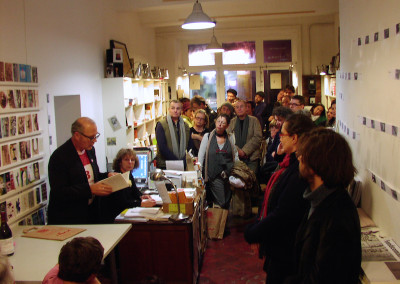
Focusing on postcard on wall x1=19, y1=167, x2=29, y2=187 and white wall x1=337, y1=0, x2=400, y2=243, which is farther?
postcard on wall x1=19, y1=167, x2=29, y2=187

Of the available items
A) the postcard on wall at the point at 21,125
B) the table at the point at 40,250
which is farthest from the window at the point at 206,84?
the table at the point at 40,250

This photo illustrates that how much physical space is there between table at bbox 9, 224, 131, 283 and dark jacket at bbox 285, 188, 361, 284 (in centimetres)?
159

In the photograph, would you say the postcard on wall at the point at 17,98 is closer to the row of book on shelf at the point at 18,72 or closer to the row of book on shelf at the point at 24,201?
the row of book on shelf at the point at 18,72

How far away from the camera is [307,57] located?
11.0 meters

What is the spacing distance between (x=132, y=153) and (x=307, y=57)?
7.76 metres

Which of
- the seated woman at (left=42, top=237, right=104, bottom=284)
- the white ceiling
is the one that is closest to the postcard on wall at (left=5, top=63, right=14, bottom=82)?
the seated woman at (left=42, top=237, right=104, bottom=284)

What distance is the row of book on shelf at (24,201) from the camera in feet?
12.4

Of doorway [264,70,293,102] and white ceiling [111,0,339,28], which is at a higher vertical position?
white ceiling [111,0,339,28]

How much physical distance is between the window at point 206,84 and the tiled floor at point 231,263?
6.85 meters

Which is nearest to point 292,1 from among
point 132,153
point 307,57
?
point 307,57

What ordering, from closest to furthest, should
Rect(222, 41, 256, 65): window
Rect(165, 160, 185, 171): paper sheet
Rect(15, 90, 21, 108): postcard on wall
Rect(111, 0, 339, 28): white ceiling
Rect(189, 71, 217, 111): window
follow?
1. Rect(15, 90, 21, 108): postcard on wall
2. Rect(165, 160, 185, 171): paper sheet
3. Rect(111, 0, 339, 28): white ceiling
4. Rect(222, 41, 256, 65): window
5. Rect(189, 71, 217, 111): window

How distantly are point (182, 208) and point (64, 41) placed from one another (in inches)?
110

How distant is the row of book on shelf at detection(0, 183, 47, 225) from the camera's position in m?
3.77

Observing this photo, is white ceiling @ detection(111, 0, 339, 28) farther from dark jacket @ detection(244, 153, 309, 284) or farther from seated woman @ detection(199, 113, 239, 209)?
dark jacket @ detection(244, 153, 309, 284)
